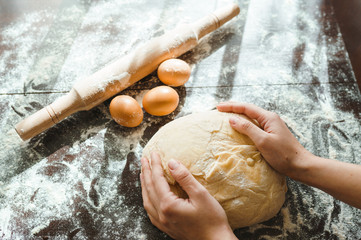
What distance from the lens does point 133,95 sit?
1.79 metres

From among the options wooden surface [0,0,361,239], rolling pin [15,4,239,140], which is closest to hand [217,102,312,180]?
wooden surface [0,0,361,239]

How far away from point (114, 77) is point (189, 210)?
96 centimetres

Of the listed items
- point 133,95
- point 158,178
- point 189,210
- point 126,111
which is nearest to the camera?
point 189,210

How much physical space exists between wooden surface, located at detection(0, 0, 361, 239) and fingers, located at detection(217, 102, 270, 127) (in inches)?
14.7

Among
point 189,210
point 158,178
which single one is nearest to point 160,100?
point 158,178

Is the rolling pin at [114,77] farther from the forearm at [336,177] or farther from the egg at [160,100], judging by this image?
the forearm at [336,177]

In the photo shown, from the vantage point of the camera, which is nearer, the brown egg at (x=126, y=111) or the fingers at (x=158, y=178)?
the fingers at (x=158, y=178)

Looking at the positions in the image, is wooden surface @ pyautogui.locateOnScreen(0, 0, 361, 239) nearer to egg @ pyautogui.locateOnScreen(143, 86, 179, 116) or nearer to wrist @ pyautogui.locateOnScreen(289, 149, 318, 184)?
egg @ pyautogui.locateOnScreen(143, 86, 179, 116)

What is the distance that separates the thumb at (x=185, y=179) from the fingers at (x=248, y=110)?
442 millimetres

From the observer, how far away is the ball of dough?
1192mm

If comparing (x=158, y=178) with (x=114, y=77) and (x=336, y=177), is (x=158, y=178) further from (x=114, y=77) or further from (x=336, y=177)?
(x=336, y=177)

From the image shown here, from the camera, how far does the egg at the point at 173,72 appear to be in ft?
5.44

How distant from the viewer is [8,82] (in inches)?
72.2

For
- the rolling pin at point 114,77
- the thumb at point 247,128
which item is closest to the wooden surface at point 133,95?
the rolling pin at point 114,77
